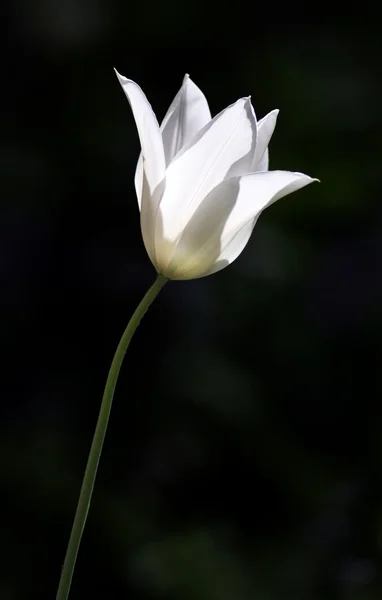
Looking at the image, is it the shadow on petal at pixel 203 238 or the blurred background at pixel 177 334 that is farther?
the blurred background at pixel 177 334

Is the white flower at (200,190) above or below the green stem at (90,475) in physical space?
above

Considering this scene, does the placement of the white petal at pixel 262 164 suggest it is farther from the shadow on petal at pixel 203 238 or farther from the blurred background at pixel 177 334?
the blurred background at pixel 177 334

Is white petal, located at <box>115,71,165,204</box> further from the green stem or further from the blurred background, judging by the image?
the blurred background

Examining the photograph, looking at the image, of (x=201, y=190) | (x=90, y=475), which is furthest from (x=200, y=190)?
(x=90, y=475)

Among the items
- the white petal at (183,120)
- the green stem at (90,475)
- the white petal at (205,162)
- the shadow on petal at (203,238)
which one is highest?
the white petal at (183,120)

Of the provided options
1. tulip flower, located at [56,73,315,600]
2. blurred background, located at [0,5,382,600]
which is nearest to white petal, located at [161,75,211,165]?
tulip flower, located at [56,73,315,600]

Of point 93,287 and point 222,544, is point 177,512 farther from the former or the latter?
point 93,287

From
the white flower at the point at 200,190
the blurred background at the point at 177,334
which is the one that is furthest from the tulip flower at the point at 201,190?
the blurred background at the point at 177,334

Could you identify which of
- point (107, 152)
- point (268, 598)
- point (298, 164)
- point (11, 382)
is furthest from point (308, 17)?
point (268, 598)
